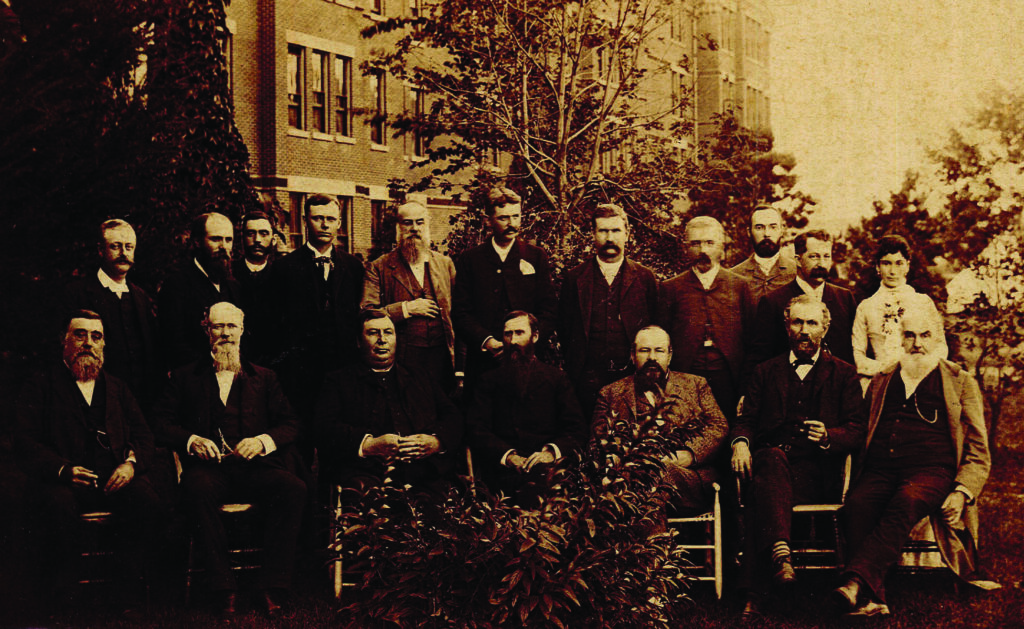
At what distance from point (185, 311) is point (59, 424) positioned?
3.47 feet

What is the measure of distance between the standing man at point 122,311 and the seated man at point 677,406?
2.64m

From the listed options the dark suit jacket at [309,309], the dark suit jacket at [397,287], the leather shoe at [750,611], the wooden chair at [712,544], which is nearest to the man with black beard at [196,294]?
the dark suit jacket at [309,309]

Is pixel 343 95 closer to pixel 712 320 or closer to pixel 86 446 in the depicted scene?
pixel 712 320

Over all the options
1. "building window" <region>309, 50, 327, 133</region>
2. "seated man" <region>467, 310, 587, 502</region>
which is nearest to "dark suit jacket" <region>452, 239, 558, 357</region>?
"seated man" <region>467, 310, 587, 502</region>

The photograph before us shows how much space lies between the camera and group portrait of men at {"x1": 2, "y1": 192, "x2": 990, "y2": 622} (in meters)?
5.85

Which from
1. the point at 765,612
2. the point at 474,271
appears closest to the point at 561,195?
the point at 474,271

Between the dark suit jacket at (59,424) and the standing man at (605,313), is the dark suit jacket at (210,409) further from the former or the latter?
the standing man at (605,313)

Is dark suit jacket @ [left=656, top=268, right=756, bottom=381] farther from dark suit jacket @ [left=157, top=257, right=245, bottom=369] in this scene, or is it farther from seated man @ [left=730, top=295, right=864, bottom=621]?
dark suit jacket @ [left=157, top=257, right=245, bottom=369]

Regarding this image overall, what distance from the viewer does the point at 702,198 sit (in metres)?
14.6

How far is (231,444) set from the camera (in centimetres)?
620

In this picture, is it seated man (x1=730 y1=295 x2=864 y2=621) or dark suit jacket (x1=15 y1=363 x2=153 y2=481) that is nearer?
dark suit jacket (x1=15 y1=363 x2=153 y2=481)

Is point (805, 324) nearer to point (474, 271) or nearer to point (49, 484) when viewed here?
point (474, 271)

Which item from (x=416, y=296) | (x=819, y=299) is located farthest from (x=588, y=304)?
(x=819, y=299)

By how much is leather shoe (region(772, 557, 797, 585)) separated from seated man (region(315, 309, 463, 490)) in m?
1.91
